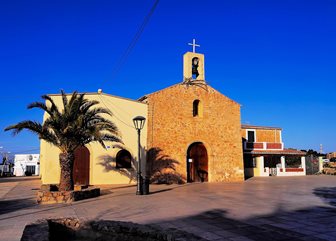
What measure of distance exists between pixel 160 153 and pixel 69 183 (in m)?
9.77

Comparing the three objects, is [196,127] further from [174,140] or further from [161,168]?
[161,168]

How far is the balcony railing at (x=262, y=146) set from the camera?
1292 inches


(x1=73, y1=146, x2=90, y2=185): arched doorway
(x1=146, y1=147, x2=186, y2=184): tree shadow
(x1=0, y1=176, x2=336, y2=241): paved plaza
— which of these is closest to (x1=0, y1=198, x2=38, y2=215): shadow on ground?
(x1=0, y1=176, x2=336, y2=241): paved plaza

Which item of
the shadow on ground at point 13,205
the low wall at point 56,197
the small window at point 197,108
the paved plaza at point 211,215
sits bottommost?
the shadow on ground at point 13,205

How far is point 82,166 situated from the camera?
21609mm

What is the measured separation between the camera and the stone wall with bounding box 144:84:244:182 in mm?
24000

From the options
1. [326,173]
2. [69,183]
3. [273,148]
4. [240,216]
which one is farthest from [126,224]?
[326,173]

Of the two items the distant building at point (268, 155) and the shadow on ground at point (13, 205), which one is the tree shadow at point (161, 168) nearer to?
the shadow on ground at point (13, 205)

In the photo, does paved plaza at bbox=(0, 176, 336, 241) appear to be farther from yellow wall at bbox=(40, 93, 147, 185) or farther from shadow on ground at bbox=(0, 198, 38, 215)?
yellow wall at bbox=(40, 93, 147, 185)

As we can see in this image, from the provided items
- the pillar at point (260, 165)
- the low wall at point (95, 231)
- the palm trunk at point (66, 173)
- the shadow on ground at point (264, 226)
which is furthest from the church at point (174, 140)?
the low wall at point (95, 231)

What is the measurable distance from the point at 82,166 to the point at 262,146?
19470mm

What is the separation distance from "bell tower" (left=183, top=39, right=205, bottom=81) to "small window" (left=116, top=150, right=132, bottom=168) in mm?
7655

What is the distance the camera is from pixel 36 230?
6441 mm

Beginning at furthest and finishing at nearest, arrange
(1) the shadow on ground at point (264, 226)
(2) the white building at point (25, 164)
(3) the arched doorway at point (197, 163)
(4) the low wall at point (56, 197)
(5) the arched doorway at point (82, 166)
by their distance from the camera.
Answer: (2) the white building at point (25, 164)
(3) the arched doorway at point (197, 163)
(5) the arched doorway at point (82, 166)
(4) the low wall at point (56, 197)
(1) the shadow on ground at point (264, 226)
